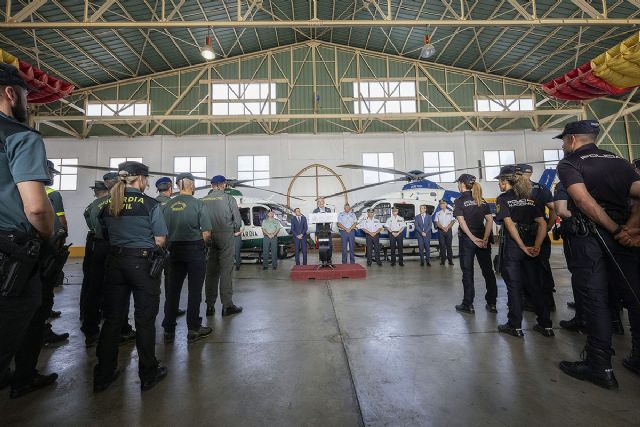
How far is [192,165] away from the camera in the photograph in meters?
14.4

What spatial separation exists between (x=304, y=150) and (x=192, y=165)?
5433mm

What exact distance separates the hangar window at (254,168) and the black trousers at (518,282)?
12363mm

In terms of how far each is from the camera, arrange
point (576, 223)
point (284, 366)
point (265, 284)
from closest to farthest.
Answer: point (576, 223) < point (284, 366) < point (265, 284)

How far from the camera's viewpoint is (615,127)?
1505 centimetres

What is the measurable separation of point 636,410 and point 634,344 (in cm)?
76

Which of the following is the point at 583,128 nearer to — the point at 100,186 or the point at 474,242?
the point at 474,242

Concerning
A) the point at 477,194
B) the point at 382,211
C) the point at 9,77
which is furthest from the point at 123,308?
the point at 382,211

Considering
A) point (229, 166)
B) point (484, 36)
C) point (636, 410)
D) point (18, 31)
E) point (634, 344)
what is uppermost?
point (484, 36)

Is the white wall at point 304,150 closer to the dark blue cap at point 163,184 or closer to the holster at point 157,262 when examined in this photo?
the dark blue cap at point 163,184

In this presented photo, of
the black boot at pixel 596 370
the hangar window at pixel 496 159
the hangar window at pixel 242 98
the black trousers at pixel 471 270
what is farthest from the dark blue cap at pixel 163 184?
the hangar window at pixel 496 159

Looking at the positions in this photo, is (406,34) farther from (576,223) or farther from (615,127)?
(576,223)

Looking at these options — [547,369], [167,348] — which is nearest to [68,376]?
[167,348]

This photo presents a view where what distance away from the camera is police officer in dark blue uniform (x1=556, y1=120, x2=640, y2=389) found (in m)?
2.05

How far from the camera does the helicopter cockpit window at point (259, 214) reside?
9828 mm
